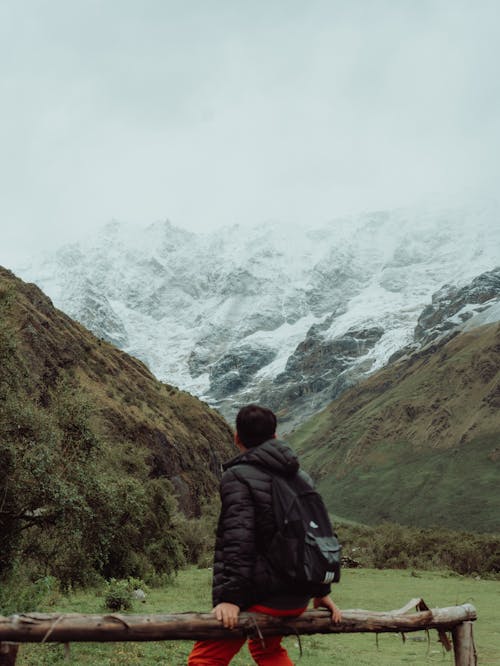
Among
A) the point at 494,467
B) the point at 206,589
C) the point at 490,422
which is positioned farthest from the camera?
the point at 490,422

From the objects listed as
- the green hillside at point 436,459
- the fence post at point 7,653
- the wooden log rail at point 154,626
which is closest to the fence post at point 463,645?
the wooden log rail at point 154,626

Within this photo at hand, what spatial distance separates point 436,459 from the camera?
153m

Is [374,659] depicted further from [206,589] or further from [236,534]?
[206,589]

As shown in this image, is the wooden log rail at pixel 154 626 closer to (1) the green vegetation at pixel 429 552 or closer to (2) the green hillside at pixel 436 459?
(1) the green vegetation at pixel 429 552

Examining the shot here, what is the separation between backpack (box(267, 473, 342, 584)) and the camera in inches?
240

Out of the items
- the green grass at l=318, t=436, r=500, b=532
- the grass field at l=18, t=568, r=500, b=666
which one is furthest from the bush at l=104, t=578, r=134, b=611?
the green grass at l=318, t=436, r=500, b=532

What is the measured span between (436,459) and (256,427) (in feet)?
510

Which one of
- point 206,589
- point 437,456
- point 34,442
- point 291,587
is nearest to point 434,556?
Result: point 206,589

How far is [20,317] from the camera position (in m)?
64.6

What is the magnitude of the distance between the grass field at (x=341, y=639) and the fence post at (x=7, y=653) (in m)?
4.74

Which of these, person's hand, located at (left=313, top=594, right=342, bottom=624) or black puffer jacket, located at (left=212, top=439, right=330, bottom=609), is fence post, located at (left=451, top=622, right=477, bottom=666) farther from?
black puffer jacket, located at (left=212, top=439, right=330, bottom=609)

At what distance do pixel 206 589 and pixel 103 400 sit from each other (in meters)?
38.9

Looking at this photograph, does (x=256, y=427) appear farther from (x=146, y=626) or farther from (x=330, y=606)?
(x=146, y=626)

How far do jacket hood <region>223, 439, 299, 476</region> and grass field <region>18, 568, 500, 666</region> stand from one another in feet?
10.3
